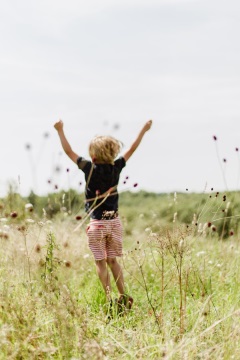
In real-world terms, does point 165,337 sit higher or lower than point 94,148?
lower

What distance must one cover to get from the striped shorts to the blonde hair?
0.54 metres

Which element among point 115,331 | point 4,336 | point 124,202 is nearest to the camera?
point 4,336

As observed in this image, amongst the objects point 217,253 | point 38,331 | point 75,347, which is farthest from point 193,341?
point 217,253

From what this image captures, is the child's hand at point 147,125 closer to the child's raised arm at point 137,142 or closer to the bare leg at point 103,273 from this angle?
the child's raised arm at point 137,142

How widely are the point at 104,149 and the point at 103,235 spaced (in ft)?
2.51

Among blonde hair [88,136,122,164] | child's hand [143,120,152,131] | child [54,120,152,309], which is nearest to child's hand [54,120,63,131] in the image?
child [54,120,152,309]

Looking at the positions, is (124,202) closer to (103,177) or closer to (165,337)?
(103,177)

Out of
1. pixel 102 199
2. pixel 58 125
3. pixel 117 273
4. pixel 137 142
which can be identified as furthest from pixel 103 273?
pixel 58 125

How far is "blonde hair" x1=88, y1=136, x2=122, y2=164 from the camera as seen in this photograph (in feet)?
19.2

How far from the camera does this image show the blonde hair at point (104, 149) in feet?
19.2

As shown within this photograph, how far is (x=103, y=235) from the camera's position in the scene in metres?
5.82

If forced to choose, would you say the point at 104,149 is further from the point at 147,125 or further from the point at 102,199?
the point at 147,125

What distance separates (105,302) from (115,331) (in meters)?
1.33

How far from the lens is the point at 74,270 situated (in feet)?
24.0
